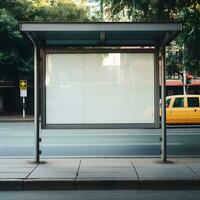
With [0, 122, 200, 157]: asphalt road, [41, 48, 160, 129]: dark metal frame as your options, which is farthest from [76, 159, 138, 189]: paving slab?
[0, 122, 200, 157]: asphalt road

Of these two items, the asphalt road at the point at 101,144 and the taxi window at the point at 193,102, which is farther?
the taxi window at the point at 193,102

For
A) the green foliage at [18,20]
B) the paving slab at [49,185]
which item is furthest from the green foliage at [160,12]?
the green foliage at [18,20]

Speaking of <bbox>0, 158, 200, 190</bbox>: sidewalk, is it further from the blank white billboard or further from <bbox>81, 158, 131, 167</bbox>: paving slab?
the blank white billboard

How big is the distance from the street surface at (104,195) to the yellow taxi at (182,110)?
15.6 m

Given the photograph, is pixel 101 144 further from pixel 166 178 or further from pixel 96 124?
pixel 166 178

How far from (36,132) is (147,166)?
257 cm

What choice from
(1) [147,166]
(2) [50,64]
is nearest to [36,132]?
(2) [50,64]

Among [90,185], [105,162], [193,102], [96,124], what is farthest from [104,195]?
[193,102]

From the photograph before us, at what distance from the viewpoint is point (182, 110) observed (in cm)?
2445

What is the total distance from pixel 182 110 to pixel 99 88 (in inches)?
510

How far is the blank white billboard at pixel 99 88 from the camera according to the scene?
12008 millimetres

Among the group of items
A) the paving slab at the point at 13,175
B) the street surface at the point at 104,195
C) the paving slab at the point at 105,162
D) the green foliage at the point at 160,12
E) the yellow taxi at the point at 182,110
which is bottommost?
the street surface at the point at 104,195

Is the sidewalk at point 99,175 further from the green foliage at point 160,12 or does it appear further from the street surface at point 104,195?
the green foliage at point 160,12

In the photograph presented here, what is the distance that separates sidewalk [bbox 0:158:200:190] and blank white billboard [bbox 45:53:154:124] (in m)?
1.22
